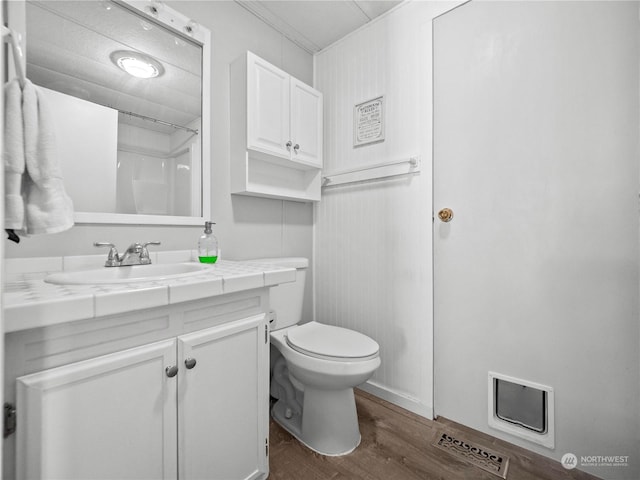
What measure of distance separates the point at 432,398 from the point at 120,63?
211 centimetres

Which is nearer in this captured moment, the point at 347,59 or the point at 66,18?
the point at 66,18

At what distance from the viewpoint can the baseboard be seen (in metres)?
1.55

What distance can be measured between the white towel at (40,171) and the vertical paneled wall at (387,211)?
56.1 inches

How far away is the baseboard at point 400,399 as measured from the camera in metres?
1.55

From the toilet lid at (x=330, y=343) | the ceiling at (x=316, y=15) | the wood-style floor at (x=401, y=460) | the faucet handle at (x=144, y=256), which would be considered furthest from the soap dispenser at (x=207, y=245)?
the ceiling at (x=316, y=15)

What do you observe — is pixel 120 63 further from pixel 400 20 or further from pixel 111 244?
pixel 400 20

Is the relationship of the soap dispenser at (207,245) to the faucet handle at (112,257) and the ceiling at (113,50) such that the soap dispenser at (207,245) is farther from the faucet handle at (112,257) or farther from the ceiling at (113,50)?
the ceiling at (113,50)

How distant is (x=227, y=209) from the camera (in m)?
1.60

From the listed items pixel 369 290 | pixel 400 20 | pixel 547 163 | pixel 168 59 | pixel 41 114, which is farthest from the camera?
pixel 369 290

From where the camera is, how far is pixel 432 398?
1.55 metres


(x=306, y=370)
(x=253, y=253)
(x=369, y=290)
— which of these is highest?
(x=253, y=253)

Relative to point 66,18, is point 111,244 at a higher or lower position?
lower

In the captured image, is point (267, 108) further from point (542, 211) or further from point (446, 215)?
point (542, 211)

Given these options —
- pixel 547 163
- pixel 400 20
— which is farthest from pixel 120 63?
pixel 547 163
